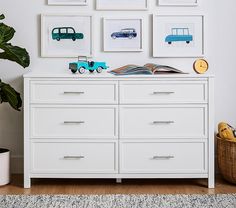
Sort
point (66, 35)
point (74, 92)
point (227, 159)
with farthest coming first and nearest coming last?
point (66, 35)
point (227, 159)
point (74, 92)

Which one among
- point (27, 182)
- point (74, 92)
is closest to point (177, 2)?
point (74, 92)

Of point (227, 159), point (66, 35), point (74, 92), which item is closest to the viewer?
point (74, 92)

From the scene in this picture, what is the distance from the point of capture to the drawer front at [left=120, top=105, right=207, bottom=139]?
361 cm

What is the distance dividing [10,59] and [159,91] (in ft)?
3.47

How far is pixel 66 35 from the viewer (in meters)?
3.96

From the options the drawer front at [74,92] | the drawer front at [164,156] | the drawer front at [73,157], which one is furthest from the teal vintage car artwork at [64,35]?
the drawer front at [164,156]

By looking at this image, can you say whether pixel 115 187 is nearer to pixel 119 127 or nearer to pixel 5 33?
pixel 119 127

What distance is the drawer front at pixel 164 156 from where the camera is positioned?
3.63m

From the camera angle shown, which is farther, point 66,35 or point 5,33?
point 66,35

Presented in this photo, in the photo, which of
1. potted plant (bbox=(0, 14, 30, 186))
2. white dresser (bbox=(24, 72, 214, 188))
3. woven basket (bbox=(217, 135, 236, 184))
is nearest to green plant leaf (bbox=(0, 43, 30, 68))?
potted plant (bbox=(0, 14, 30, 186))

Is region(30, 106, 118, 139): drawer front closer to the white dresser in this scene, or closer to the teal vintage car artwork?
the white dresser

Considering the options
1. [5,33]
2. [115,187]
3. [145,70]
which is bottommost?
[115,187]

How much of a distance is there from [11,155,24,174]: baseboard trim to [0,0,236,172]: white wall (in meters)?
0.15

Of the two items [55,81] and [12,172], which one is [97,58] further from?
[12,172]
